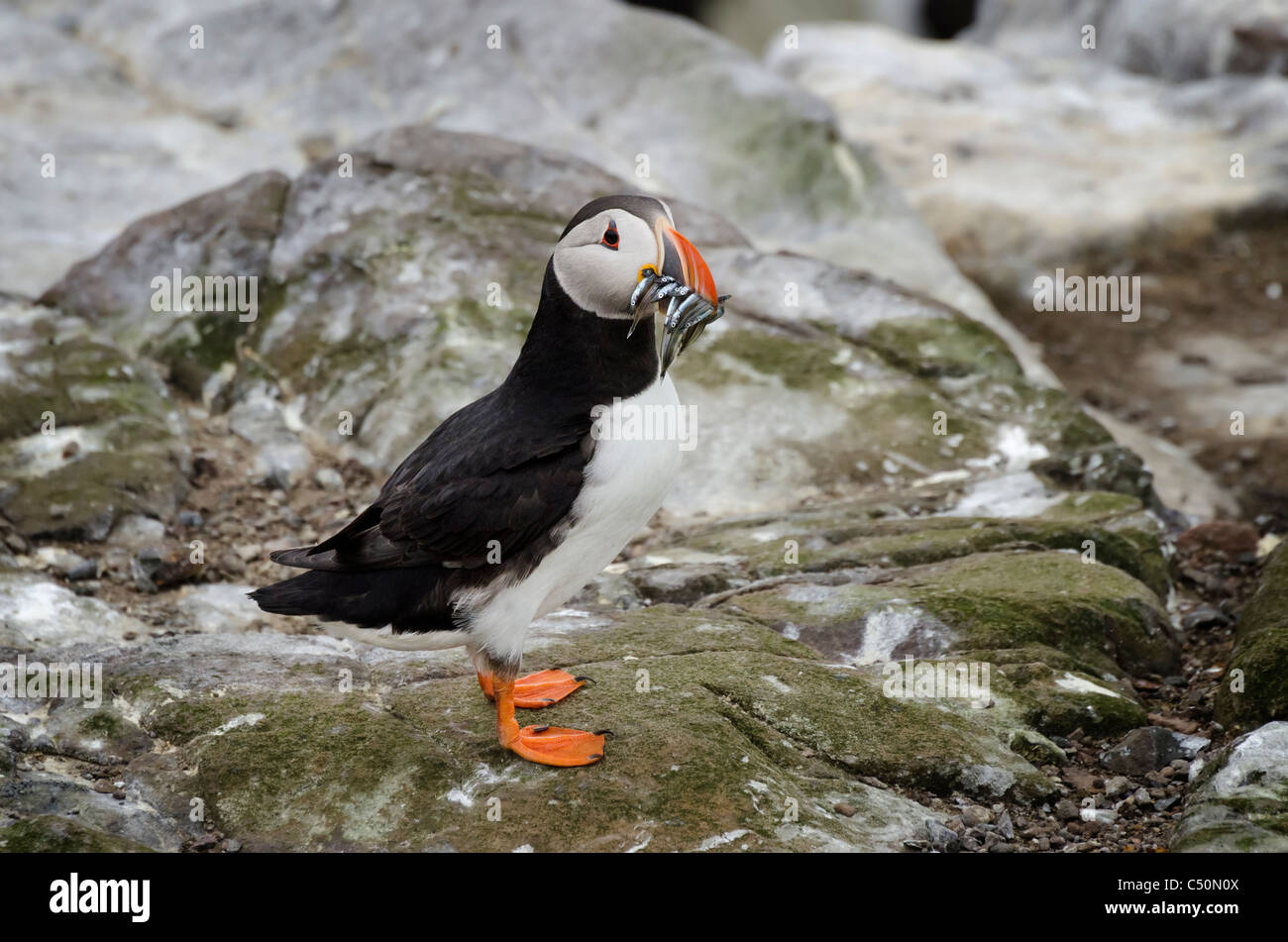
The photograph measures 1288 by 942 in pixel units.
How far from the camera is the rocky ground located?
5516mm

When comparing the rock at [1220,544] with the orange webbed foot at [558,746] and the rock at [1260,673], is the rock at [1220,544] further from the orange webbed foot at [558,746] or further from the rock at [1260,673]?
the orange webbed foot at [558,746]

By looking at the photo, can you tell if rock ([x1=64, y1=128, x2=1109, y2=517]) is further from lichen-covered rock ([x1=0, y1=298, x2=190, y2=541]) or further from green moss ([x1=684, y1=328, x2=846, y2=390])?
lichen-covered rock ([x1=0, y1=298, x2=190, y2=541])

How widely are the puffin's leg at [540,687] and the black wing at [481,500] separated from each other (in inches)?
27.9

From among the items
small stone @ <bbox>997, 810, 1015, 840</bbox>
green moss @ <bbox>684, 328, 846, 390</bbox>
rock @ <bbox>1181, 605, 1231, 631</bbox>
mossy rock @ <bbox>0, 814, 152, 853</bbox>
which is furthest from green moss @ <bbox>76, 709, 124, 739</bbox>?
rock @ <bbox>1181, 605, 1231, 631</bbox>

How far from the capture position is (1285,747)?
5410mm

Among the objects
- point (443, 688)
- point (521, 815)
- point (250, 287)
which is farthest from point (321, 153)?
point (521, 815)

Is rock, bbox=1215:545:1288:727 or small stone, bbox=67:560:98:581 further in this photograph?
small stone, bbox=67:560:98:581

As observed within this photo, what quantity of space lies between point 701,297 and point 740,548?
304 cm

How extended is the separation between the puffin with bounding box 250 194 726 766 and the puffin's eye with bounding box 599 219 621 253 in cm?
1

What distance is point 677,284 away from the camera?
5180 millimetres

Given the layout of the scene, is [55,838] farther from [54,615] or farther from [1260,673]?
[1260,673]

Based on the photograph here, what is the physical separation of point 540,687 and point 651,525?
9.58ft

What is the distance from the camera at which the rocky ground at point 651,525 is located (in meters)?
5.52

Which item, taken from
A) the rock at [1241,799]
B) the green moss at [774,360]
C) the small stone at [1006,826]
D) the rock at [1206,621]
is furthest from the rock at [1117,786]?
the green moss at [774,360]
